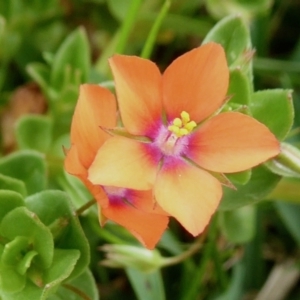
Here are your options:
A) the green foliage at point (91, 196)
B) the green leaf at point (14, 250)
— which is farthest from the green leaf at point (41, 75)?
the green leaf at point (14, 250)

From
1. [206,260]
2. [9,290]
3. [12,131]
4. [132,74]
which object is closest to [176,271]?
[206,260]

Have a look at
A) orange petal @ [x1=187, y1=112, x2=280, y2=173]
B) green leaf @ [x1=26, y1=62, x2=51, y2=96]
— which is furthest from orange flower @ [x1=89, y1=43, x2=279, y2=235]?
green leaf @ [x1=26, y1=62, x2=51, y2=96]

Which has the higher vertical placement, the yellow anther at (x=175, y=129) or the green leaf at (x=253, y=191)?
the yellow anther at (x=175, y=129)

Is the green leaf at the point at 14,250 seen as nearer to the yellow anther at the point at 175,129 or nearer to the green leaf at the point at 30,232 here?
the green leaf at the point at 30,232

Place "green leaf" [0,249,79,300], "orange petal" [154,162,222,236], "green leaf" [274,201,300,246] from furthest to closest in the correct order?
1. "green leaf" [274,201,300,246]
2. "green leaf" [0,249,79,300]
3. "orange petal" [154,162,222,236]

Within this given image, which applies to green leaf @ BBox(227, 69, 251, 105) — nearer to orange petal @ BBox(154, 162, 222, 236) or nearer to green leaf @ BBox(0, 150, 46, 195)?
orange petal @ BBox(154, 162, 222, 236)

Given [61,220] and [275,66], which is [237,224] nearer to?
[275,66]

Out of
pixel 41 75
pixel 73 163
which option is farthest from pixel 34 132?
pixel 73 163
